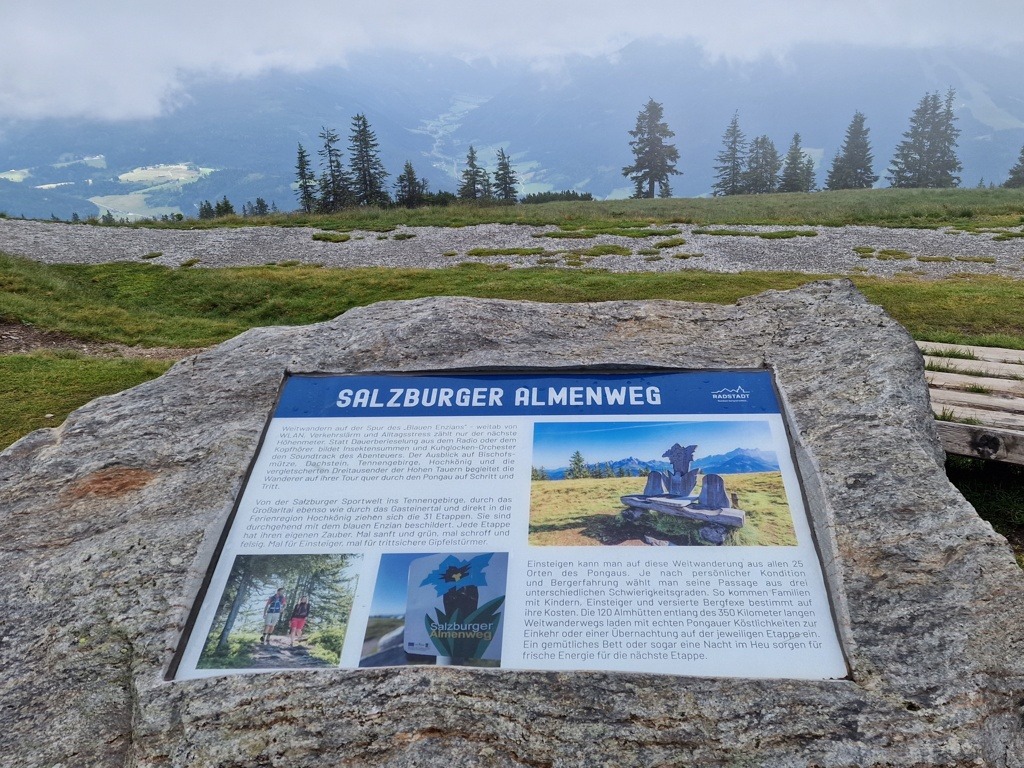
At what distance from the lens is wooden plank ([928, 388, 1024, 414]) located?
672 cm

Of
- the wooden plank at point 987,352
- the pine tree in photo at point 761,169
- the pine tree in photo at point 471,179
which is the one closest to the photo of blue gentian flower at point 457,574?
the wooden plank at point 987,352

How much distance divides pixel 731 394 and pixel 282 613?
3.03m

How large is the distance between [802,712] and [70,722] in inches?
135

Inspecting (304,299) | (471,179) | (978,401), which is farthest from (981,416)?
(471,179)

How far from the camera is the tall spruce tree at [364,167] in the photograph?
59875 mm

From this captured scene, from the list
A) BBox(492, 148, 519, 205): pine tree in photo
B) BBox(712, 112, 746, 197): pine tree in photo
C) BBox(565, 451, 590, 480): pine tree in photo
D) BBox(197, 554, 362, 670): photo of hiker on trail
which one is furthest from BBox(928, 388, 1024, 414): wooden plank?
BBox(712, 112, 746, 197): pine tree in photo

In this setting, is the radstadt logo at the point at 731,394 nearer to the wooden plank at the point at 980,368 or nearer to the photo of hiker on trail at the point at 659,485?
the photo of hiker on trail at the point at 659,485

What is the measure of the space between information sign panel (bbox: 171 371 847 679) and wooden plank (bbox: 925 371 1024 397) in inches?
166

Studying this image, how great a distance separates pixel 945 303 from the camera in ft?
41.8

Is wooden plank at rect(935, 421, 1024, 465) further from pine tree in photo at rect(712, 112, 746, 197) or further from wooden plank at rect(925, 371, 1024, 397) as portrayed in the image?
pine tree in photo at rect(712, 112, 746, 197)

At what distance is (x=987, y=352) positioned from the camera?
28.7 feet

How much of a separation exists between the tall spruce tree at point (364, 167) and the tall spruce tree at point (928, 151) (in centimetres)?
6478

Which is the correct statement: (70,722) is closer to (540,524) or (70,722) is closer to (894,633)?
(540,524)

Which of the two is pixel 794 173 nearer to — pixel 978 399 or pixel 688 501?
pixel 978 399
